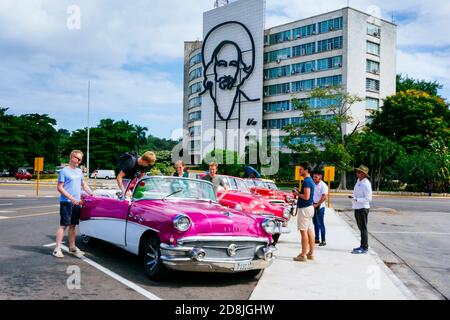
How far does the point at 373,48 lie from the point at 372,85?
5045mm

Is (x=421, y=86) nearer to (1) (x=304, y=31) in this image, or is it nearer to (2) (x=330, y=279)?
(1) (x=304, y=31)

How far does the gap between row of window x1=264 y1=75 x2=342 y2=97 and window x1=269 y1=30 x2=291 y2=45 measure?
6428mm

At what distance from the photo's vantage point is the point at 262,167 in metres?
59.5

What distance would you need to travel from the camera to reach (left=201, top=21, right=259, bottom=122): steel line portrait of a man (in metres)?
69.8

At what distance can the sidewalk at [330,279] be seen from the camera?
6.05 m

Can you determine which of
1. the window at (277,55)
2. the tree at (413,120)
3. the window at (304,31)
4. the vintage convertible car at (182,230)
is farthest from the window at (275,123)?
the vintage convertible car at (182,230)

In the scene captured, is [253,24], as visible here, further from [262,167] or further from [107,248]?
[107,248]

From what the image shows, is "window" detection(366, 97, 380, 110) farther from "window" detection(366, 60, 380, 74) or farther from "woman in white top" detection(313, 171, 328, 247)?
"woman in white top" detection(313, 171, 328, 247)

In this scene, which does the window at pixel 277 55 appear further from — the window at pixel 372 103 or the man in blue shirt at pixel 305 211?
the man in blue shirt at pixel 305 211

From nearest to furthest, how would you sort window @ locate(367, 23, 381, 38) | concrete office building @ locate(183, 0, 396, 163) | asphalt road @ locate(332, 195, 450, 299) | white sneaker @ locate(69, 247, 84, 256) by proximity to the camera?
asphalt road @ locate(332, 195, 450, 299) < white sneaker @ locate(69, 247, 84, 256) < concrete office building @ locate(183, 0, 396, 163) < window @ locate(367, 23, 381, 38)

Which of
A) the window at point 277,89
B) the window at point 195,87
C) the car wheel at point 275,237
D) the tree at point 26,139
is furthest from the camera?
the window at point 195,87

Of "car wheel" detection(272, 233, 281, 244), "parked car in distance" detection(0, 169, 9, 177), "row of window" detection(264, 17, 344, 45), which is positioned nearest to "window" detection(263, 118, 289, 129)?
"row of window" detection(264, 17, 344, 45)

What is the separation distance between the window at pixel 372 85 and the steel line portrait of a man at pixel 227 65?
16942mm
